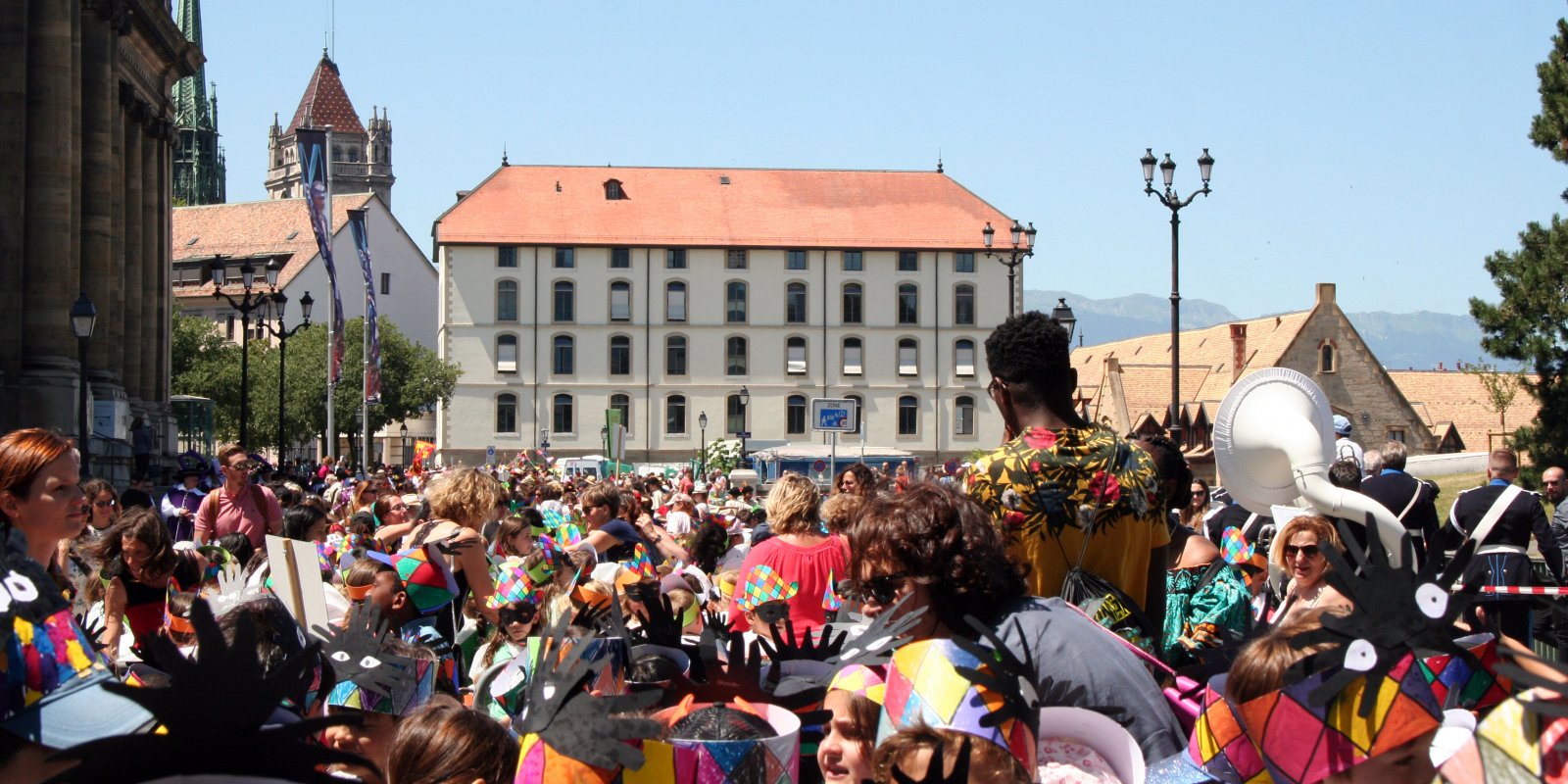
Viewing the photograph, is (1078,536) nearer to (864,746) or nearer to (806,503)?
(864,746)

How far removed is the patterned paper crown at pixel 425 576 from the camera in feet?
23.6

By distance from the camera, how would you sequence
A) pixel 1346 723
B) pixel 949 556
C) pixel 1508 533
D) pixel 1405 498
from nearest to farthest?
pixel 1346 723 → pixel 949 556 → pixel 1405 498 → pixel 1508 533

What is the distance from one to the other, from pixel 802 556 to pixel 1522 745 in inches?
221

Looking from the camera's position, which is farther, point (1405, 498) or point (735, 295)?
point (735, 295)

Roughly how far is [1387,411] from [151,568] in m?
82.3

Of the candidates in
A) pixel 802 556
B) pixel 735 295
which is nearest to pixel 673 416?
pixel 735 295

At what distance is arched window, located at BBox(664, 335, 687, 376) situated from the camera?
90625mm

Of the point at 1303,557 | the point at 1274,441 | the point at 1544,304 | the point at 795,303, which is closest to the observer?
the point at 1303,557

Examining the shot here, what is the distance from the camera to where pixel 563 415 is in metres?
89.6

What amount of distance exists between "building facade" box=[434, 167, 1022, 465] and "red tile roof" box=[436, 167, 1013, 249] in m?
0.12

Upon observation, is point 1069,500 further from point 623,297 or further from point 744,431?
point 623,297

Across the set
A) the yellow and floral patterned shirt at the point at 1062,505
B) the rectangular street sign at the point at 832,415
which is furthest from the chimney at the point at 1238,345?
the yellow and floral patterned shirt at the point at 1062,505

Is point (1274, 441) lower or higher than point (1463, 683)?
higher

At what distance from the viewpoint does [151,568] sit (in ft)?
25.3
